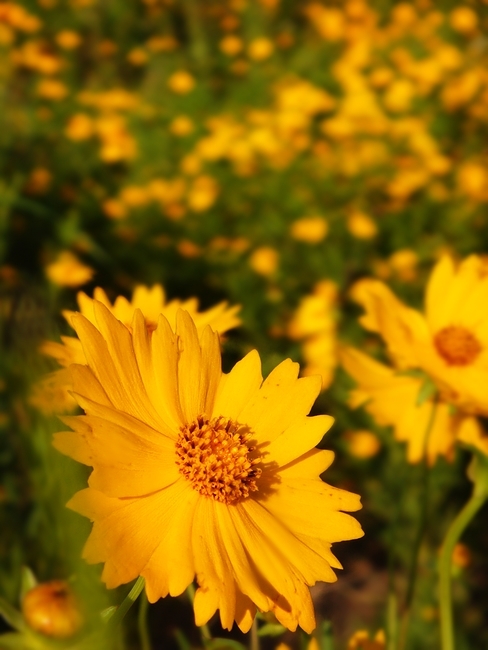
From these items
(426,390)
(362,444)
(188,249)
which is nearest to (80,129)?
(188,249)

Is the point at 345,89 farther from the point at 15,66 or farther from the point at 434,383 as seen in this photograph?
the point at 434,383

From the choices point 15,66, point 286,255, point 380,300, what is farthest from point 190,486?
point 15,66

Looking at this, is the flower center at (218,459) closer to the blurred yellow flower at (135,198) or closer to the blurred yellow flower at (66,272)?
the blurred yellow flower at (66,272)

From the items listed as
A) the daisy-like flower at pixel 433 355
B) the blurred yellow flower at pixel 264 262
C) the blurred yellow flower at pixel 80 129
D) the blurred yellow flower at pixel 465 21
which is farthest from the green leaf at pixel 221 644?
the blurred yellow flower at pixel 465 21

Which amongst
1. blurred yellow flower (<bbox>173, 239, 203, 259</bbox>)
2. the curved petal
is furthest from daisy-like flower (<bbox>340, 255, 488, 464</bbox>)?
blurred yellow flower (<bbox>173, 239, 203, 259</bbox>)

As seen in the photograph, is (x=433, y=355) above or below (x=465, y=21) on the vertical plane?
below

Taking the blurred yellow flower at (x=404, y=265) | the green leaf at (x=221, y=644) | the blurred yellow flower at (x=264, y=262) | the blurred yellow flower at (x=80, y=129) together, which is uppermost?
the blurred yellow flower at (x=80, y=129)

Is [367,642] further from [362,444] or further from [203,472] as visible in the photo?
[362,444]
